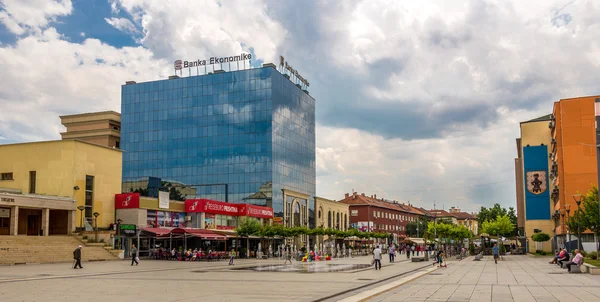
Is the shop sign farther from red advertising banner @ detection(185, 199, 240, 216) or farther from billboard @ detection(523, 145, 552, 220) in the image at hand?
billboard @ detection(523, 145, 552, 220)

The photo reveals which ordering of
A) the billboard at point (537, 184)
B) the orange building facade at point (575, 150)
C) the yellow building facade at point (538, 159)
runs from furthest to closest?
the billboard at point (537, 184) → the yellow building facade at point (538, 159) → the orange building facade at point (575, 150)

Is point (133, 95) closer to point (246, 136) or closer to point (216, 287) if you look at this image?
point (246, 136)

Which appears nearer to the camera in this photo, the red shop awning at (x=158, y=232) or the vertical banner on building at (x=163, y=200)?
the red shop awning at (x=158, y=232)

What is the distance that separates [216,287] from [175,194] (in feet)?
270

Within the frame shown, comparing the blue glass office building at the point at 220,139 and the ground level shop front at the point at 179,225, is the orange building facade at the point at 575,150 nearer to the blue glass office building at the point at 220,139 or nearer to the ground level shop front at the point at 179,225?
the ground level shop front at the point at 179,225

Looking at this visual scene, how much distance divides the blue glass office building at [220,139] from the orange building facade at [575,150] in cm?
4340

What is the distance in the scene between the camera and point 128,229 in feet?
192

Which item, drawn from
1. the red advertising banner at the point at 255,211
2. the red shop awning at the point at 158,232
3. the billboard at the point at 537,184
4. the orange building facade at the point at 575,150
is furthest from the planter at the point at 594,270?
the billboard at the point at 537,184

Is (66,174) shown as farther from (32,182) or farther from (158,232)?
(158,232)

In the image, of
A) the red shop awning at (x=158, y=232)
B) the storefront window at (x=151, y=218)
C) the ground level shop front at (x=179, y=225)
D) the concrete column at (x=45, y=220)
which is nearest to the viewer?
the concrete column at (x=45, y=220)

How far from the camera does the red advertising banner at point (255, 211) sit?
80.6m

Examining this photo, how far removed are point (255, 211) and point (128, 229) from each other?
28668 mm

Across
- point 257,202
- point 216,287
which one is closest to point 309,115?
point 257,202

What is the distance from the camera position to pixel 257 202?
96.8 metres
